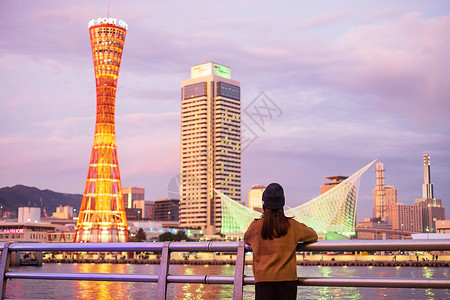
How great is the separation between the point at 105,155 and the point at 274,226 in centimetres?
9241

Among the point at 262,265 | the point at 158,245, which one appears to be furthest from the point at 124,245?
the point at 262,265

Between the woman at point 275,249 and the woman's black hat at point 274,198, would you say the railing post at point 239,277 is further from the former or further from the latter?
the woman's black hat at point 274,198

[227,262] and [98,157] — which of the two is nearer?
[98,157]

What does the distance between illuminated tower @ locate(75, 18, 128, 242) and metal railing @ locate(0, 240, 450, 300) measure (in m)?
88.6

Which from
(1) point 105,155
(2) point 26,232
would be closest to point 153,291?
(1) point 105,155

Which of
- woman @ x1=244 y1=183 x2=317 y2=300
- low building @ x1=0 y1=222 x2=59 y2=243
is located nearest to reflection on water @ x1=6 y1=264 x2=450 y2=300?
woman @ x1=244 y1=183 x2=317 y2=300

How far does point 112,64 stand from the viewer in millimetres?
96688

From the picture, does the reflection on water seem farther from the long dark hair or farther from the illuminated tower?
the illuminated tower

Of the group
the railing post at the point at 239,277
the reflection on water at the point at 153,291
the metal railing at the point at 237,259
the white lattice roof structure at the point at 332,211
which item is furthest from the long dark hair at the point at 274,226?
the white lattice roof structure at the point at 332,211

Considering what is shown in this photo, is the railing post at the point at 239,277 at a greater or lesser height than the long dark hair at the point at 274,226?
lesser

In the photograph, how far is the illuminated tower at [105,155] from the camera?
94.6 metres

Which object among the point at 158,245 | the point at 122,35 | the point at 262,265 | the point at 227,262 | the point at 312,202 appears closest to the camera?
the point at 262,265

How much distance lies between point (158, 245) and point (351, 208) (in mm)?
141292

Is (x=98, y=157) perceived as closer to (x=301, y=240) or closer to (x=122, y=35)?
(x=122, y=35)
